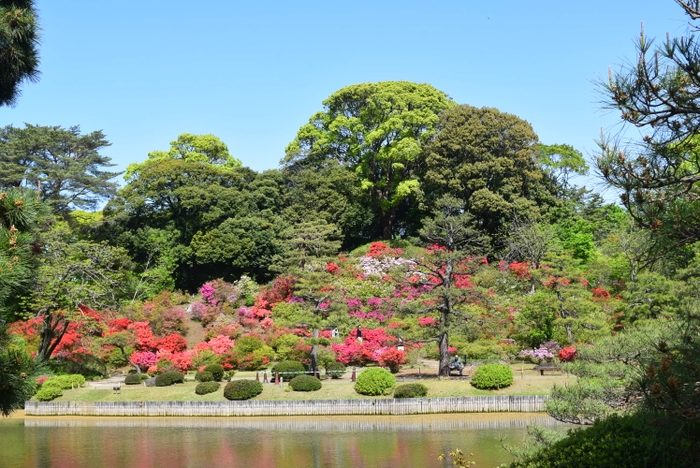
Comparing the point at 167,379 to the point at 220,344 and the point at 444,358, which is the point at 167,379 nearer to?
the point at 220,344

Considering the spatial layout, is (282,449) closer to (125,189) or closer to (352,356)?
(352,356)

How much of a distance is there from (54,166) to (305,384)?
24.7 metres

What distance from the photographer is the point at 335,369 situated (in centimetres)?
2764

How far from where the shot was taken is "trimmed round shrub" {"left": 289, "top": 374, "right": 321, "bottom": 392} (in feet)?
81.5

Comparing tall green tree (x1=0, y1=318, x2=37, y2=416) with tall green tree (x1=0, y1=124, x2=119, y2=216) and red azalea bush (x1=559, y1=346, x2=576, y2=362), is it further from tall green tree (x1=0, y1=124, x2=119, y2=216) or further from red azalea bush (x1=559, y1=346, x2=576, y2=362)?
tall green tree (x1=0, y1=124, x2=119, y2=216)

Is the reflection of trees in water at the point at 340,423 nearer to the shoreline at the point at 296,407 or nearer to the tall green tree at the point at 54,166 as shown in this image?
the shoreline at the point at 296,407

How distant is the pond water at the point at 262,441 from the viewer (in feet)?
57.1

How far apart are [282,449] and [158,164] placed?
25.0m

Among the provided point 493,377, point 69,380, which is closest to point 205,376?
point 69,380

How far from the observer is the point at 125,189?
3978 cm

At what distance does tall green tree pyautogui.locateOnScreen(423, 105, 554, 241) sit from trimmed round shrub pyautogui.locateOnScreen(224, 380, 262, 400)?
1666 centimetres

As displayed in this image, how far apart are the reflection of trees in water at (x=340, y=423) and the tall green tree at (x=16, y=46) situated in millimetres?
15138

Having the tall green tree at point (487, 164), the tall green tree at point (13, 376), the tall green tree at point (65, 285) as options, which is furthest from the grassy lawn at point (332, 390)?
the tall green tree at point (13, 376)

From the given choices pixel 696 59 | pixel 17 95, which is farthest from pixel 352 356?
pixel 696 59
